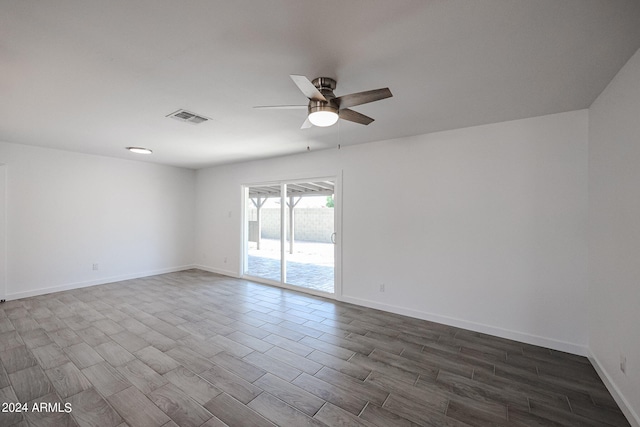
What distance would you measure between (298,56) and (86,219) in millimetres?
5422

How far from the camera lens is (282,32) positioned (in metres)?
1.55

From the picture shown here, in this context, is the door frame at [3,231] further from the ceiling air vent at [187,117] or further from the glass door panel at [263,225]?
the glass door panel at [263,225]

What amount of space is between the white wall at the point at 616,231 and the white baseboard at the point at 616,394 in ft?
0.05

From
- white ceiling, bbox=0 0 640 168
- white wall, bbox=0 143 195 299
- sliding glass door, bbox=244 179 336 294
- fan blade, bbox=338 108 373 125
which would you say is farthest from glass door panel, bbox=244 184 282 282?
fan blade, bbox=338 108 373 125

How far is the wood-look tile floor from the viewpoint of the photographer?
5.96 feet

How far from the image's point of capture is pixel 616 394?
1.97 meters

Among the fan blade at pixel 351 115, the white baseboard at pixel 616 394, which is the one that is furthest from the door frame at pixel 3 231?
the white baseboard at pixel 616 394

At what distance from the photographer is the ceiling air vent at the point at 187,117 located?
2.83m

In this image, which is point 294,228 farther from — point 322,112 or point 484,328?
point 322,112

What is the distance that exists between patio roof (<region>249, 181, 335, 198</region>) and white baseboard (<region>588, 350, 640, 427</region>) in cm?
363

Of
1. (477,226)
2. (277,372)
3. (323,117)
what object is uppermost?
(323,117)

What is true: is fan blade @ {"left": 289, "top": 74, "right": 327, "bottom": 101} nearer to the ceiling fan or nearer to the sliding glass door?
the ceiling fan

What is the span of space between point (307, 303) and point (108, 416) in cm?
265

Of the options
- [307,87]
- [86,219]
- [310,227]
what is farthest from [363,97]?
[86,219]
